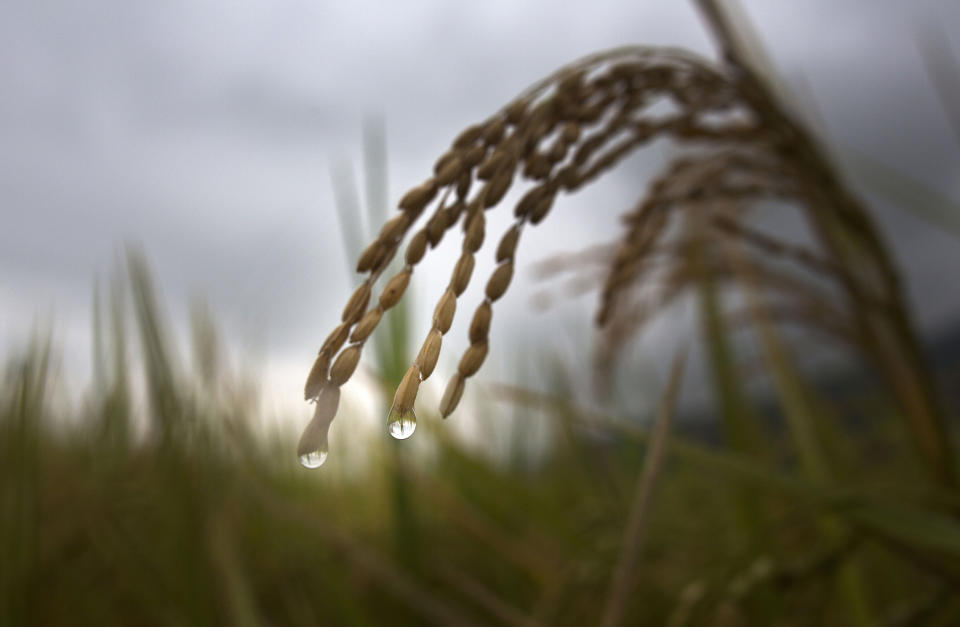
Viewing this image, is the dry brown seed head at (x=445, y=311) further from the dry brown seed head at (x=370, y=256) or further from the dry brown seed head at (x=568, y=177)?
the dry brown seed head at (x=568, y=177)

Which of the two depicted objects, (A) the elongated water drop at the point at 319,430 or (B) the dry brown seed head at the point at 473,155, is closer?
(A) the elongated water drop at the point at 319,430

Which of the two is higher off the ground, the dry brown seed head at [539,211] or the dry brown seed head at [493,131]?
the dry brown seed head at [493,131]

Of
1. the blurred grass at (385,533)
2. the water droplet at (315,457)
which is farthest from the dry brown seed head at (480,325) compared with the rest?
the blurred grass at (385,533)

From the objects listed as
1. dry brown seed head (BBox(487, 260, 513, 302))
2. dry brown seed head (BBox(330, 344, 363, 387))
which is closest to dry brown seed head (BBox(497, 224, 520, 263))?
dry brown seed head (BBox(487, 260, 513, 302))

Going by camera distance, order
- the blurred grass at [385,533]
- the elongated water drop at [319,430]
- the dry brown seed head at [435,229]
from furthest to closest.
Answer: the blurred grass at [385,533] → the dry brown seed head at [435,229] → the elongated water drop at [319,430]

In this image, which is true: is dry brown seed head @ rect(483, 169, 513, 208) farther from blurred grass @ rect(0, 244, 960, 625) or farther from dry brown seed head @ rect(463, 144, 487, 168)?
blurred grass @ rect(0, 244, 960, 625)

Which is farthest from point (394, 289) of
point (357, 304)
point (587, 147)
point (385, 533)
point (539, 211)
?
point (385, 533)

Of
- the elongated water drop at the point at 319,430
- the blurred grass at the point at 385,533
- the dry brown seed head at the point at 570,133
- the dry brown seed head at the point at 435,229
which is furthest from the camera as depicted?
the blurred grass at the point at 385,533
